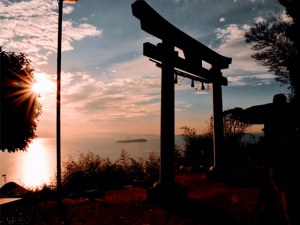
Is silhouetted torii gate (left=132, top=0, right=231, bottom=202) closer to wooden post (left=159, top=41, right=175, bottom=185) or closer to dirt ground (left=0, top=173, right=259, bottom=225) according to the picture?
wooden post (left=159, top=41, right=175, bottom=185)

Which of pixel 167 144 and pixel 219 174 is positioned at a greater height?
pixel 167 144

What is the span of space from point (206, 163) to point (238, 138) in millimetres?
3935

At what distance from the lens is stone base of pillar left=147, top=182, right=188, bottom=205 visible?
6.60m

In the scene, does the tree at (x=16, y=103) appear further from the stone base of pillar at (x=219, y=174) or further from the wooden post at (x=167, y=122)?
the stone base of pillar at (x=219, y=174)

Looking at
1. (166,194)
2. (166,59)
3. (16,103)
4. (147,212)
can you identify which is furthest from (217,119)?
(16,103)

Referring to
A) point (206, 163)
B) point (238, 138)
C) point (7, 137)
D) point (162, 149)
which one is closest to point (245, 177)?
point (206, 163)

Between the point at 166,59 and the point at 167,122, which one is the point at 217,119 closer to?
the point at 167,122

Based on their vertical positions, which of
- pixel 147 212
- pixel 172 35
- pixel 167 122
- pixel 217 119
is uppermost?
pixel 172 35

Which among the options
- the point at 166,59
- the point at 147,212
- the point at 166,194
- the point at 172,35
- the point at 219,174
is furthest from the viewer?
the point at 219,174

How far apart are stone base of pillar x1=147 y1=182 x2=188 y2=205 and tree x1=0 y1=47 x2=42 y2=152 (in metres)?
5.95

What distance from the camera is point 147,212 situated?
6.14 meters

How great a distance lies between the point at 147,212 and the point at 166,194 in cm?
78

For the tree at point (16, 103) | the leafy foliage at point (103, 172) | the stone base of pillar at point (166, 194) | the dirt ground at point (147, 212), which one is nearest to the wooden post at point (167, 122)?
the stone base of pillar at point (166, 194)

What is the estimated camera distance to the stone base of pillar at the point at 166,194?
6602 millimetres
